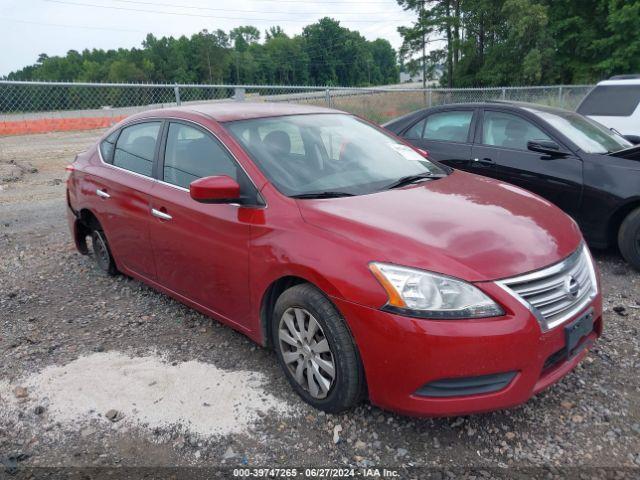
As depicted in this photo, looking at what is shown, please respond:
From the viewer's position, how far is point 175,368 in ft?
10.8

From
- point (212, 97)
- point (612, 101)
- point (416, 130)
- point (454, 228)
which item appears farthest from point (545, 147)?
point (212, 97)

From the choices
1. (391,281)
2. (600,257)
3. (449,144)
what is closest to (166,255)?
(391,281)

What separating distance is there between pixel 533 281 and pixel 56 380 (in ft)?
9.35

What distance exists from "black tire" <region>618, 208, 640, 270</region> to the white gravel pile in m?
3.59

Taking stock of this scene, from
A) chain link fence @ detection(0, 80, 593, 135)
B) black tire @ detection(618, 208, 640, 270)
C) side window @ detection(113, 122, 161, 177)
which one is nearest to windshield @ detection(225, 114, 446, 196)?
side window @ detection(113, 122, 161, 177)

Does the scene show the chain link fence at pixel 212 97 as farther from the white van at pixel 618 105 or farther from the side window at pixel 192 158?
the side window at pixel 192 158

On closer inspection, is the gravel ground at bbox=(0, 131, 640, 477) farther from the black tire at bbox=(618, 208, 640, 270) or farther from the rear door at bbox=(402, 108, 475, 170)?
the rear door at bbox=(402, 108, 475, 170)

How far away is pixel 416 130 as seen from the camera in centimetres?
643

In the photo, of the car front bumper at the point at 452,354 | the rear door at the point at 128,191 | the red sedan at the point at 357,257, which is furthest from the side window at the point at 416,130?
the car front bumper at the point at 452,354

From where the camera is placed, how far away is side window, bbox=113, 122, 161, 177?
12.9 feet

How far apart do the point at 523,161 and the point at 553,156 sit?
1.05 ft

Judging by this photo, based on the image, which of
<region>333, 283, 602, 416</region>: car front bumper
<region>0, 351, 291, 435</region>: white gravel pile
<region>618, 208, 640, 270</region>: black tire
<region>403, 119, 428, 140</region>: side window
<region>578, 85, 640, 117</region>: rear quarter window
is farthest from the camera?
<region>578, 85, 640, 117</region>: rear quarter window

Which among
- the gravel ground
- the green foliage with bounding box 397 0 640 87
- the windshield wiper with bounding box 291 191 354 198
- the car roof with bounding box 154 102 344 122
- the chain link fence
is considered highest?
the green foliage with bounding box 397 0 640 87

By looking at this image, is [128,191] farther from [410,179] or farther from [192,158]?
[410,179]
